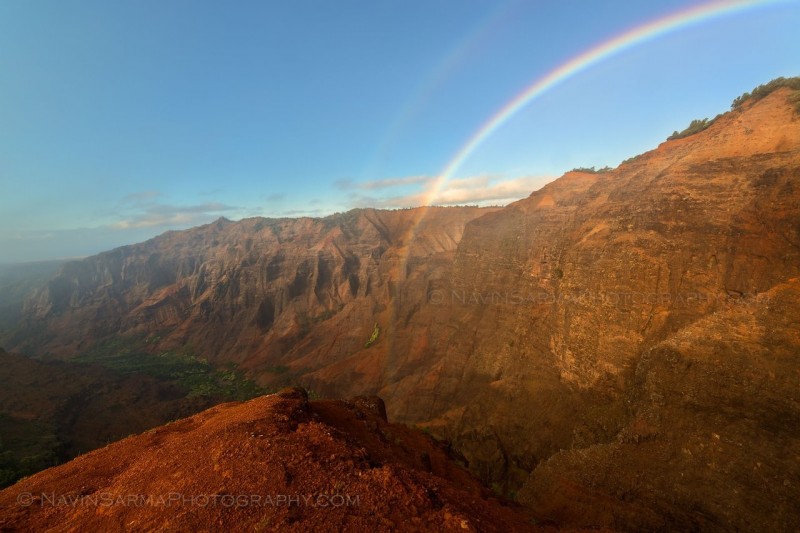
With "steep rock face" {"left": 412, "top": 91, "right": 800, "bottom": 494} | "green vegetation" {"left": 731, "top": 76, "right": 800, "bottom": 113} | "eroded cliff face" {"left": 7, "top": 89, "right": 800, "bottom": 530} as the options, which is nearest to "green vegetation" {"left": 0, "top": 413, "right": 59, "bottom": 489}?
"eroded cliff face" {"left": 7, "top": 89, "right": 800, "bottom": 530}

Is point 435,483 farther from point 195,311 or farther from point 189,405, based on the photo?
point 195,311

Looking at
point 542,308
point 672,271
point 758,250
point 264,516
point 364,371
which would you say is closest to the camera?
point 264,516

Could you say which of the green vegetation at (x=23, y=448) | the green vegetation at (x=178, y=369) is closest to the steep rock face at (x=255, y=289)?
the green vegetation at (x=178, y=369)

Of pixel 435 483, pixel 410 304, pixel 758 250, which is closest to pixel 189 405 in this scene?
pixel 410 304

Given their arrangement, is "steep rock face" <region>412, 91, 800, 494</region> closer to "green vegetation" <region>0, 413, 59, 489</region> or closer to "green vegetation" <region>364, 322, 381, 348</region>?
"green vegetation" <region>364, 322, 381, 348</region>

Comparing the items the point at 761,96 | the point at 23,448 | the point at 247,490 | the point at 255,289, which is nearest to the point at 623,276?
the point at 761,96

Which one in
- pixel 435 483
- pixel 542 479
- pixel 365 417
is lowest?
pixel 542 479

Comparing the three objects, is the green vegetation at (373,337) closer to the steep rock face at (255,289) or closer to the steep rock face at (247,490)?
the steep rock face at (255,289)

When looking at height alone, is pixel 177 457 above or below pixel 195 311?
above

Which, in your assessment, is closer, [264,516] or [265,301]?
[264,516]
